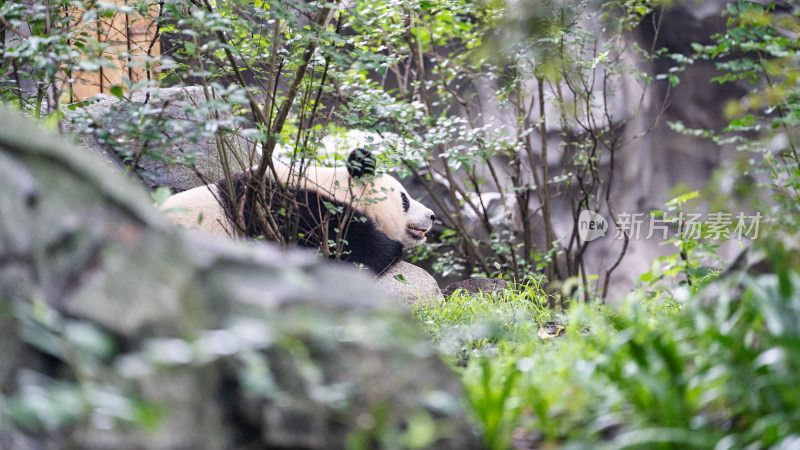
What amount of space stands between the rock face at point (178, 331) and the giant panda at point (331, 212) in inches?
73.2

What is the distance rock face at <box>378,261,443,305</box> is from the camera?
419 centimetres

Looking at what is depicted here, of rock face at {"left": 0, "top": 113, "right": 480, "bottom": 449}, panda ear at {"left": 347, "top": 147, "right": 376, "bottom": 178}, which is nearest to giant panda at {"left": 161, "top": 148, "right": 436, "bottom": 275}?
panda ear at {"left": 347, "top": 147, "right": 376, "bottom": 178}

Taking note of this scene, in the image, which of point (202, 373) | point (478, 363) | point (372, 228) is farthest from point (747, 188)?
point (372, 228)

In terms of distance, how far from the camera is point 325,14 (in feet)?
10.4

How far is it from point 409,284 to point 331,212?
1.10 meters

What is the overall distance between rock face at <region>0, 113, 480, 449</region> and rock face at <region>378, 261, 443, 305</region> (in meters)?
2.77

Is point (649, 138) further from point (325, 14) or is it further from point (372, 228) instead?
point (325, 14)

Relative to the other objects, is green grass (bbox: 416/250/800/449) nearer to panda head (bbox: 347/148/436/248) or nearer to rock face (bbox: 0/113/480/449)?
rock face (bbox: 0/113/480/449)

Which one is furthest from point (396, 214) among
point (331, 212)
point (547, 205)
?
point (547, 205)

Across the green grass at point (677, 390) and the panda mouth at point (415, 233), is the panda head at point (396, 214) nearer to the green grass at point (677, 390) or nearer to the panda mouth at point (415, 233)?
the panda mouth at point (415, 233)

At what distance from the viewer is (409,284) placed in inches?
164

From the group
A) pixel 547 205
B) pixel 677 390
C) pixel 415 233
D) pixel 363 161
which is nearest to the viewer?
pixel 677 390

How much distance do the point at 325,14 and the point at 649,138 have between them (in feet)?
17.6

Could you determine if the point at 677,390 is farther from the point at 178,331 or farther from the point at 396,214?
the point at 396,214
